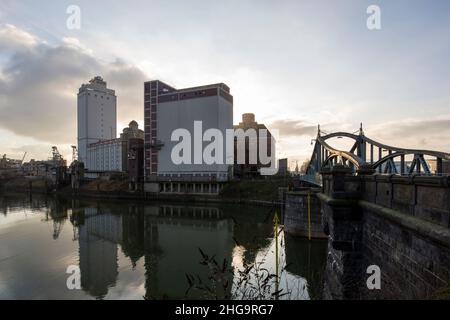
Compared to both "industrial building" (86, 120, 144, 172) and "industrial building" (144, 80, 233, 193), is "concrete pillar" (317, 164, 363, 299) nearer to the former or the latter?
"industrial building" (144, 80, 233, 193)

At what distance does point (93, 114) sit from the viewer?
111 meters

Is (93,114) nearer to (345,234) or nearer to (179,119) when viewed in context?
(179,119)

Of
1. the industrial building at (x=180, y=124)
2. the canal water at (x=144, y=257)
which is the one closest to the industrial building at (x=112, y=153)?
the industrial building at (x=180, y=124)

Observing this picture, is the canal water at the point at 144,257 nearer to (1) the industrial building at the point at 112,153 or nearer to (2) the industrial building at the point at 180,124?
(2) the industrial building at the point at 180,124

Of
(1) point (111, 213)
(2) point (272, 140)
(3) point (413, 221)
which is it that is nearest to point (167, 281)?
(3) point (413, 221)

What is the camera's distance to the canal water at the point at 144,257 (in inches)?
572

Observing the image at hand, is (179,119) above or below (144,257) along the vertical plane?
above

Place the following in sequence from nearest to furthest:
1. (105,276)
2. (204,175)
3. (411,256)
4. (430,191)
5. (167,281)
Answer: (430,191) → (411,256) → (167,281) → (105,276) → (204,175)

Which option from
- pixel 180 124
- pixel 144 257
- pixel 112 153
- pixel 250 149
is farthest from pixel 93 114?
pixel 144 257

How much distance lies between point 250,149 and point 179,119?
32.4m

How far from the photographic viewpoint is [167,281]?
640 inches

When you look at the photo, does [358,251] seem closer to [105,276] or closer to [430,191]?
[430,191]

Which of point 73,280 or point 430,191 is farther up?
point 430,191
